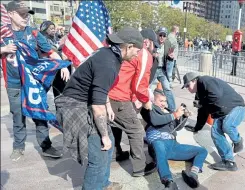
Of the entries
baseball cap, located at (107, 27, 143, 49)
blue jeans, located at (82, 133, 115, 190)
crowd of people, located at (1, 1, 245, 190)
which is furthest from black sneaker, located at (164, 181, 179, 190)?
baseball cap, located at (107, 27, 143, 49)

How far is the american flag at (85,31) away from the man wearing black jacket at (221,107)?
1292 millimetres

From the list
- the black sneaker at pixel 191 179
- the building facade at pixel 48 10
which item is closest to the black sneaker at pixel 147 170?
the black sneaker at pixel 191 179

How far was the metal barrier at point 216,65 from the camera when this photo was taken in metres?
9.38

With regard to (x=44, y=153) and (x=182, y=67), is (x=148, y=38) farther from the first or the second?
(x=182, y=67)

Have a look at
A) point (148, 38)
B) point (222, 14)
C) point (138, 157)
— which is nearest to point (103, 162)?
point (138, 157)

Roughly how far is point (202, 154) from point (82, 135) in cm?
162

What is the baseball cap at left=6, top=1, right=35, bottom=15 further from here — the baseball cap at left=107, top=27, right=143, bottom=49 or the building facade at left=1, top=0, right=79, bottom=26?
the baseball cap at left=107, top=27, right=143, bottom=49

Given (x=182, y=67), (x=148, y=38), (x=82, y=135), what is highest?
(x=148, y=38)

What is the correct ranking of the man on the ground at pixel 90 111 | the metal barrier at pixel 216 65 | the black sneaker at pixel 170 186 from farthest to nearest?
the metal barrier at pixel 216 65 < the black sneaker at pixel 170 186 < the man on the ground at pixel 90 111

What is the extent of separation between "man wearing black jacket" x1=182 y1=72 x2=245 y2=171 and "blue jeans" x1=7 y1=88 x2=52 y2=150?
78.2 inches

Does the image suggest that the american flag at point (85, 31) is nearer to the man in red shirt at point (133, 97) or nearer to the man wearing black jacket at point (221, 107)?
the man in red shirt at point (133, 97)

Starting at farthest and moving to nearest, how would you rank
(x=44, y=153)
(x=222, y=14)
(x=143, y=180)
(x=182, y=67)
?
(x=222, y=14) < (x=182, y=67) < (x=44, y=153) < (x=143, y=180)

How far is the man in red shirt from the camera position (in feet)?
10.8

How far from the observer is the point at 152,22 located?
174 ft
